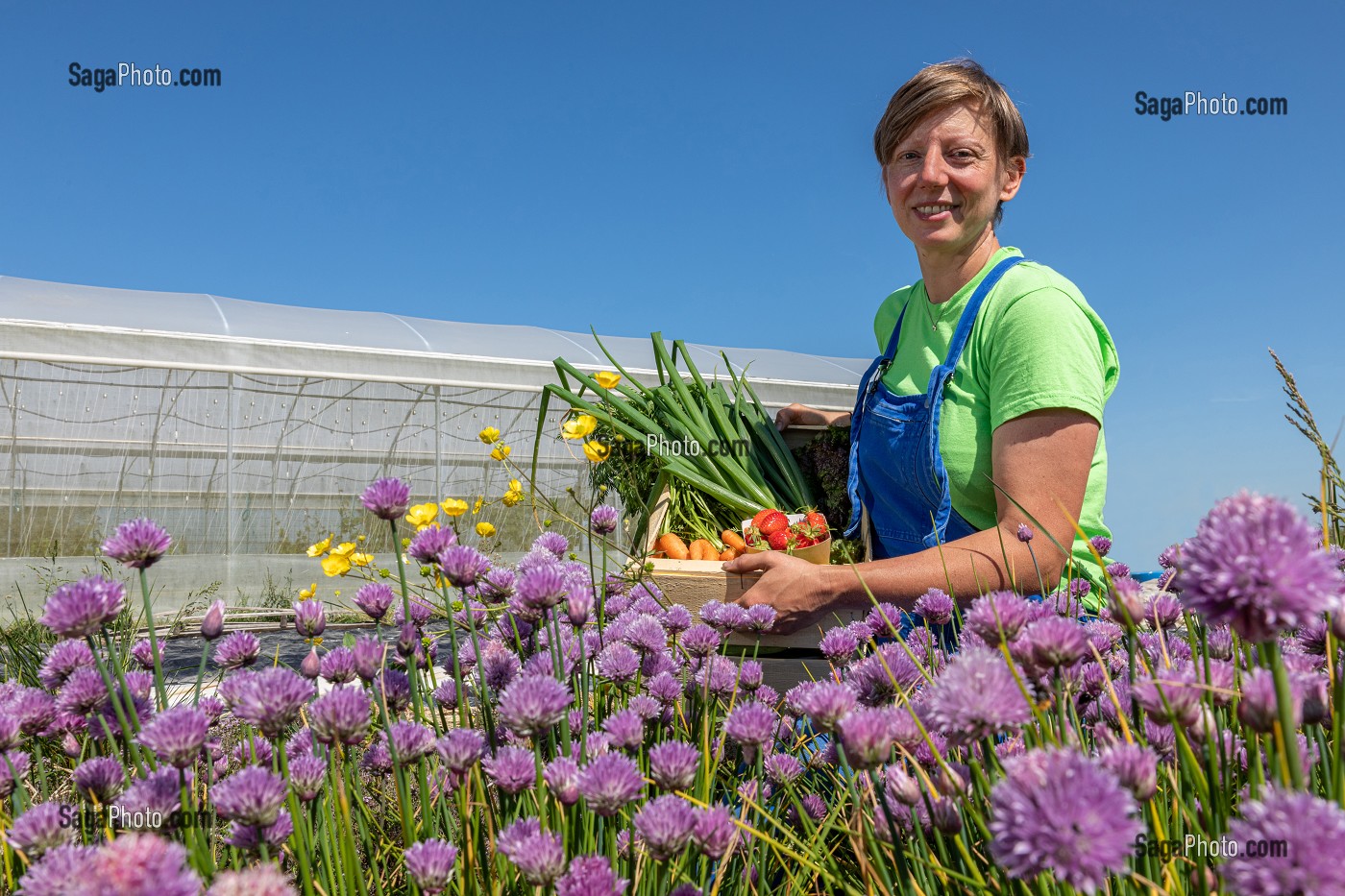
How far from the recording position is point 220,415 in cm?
1125

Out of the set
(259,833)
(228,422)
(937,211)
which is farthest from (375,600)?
(228,422)

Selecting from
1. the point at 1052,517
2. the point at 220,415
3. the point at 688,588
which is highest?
the point at 220,415

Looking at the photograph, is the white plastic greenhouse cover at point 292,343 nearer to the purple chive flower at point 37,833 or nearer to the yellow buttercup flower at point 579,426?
the yellow buttercup flower at point 579,426

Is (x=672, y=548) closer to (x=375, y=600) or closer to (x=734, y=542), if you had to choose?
(x=734, y=542)

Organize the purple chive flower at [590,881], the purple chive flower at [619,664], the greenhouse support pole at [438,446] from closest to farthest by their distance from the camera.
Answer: the purple chive flower at [590,881] < the purple chive flower at [619,664] < the greenhouse support pole at [438,446]

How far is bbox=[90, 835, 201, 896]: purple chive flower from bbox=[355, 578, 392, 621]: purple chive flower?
Answer: 702 millimetres

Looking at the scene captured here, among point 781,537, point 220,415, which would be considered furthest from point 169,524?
point 781,537

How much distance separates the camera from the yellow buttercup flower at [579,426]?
2.69 metres

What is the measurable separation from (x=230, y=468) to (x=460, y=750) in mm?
11240

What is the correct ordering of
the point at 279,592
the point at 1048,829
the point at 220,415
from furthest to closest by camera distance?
1. the point at 220,415
2. the point at 279,592
3. the point at 1048,829

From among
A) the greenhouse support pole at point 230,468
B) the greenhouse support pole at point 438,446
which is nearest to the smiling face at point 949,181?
the greenhouse support pole at point 230,468

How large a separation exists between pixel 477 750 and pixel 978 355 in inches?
58.1

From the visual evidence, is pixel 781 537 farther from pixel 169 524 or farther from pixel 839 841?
pixel 169 524

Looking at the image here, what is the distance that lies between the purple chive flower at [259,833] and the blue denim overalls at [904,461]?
1.38 m
